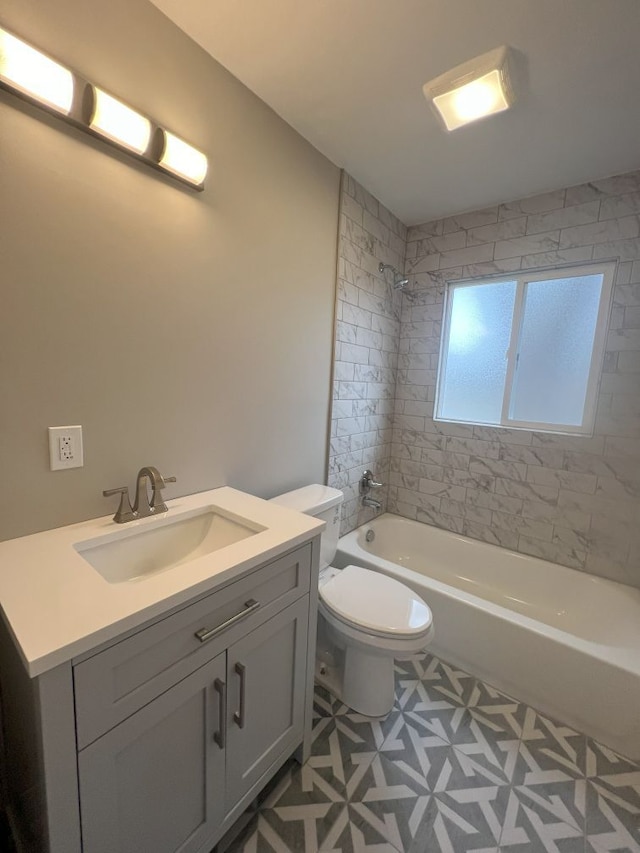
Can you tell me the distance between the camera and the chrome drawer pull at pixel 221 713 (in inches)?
34.7

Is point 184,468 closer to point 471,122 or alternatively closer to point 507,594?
point 471,122

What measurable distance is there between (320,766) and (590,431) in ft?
6.69

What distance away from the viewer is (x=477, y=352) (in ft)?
7.87

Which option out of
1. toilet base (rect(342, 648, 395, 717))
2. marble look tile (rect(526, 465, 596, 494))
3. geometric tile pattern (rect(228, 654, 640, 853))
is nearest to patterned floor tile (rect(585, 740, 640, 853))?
geometric tile pattern (rect(228, 654, 640, 853))

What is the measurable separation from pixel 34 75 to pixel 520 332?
2380 millimetres

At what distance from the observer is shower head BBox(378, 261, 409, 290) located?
2285mm

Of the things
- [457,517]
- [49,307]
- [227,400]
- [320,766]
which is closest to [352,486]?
[457,517]

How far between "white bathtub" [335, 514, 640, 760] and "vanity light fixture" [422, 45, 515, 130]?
6.64 feet

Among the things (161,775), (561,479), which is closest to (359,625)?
(161,775)

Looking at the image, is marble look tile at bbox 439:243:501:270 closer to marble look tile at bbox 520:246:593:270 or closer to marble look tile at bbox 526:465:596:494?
marble look tile at bbox 520:246:593:270

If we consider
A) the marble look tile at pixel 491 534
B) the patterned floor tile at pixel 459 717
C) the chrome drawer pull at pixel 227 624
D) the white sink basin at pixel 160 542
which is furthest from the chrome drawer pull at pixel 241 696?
the marble look tile at pixel 491 534

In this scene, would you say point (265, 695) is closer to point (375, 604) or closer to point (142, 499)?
point (375, 604)

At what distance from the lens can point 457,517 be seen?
2.44 metres

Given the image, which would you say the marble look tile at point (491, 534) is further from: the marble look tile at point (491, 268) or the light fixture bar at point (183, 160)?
the light fixture bar at point (183, 160)
